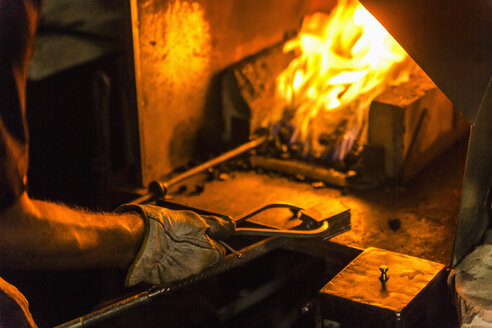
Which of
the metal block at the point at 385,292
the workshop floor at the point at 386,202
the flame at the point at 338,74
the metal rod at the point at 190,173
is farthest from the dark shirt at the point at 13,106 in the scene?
the flame at the point at 338,74

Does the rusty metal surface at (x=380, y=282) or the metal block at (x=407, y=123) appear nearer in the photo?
the rusty metal surface at (x=380, y=282)

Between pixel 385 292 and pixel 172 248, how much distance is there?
776mm

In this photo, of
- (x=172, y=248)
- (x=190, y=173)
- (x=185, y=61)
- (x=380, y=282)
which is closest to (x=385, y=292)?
(x=380, y=282)

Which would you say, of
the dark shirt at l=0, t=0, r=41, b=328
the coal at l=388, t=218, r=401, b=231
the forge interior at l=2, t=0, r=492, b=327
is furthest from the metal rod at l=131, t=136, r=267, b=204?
the dark shirt at l=0, t=0, r=41, b=328

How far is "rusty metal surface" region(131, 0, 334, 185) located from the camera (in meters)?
3.56

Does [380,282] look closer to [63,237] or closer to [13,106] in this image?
[63,237]

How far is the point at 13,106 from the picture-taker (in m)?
1.93

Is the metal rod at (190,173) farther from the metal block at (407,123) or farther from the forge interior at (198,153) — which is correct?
the metal block at (407,123)

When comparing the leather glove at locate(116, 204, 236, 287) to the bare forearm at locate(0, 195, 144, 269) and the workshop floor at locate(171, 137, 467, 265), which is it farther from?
the workshop floor at locate(171, 137, 467, 265)

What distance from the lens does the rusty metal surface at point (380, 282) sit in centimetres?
233

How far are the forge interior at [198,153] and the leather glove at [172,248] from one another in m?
0.70

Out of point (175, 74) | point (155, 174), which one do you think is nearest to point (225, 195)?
point (155, 174)

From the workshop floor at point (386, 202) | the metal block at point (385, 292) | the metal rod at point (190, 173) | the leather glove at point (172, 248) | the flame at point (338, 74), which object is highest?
the flame at point (338, 74)

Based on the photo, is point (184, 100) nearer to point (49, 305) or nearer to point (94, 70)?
point (94, 70)
